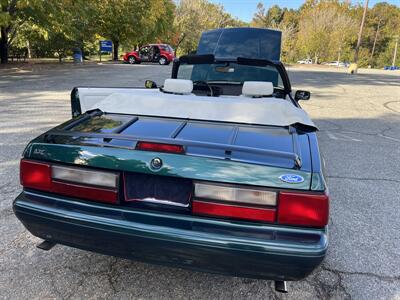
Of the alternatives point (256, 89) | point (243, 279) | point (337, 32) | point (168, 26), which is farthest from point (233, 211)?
point (337, 32)

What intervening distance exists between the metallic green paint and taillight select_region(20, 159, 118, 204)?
6cm

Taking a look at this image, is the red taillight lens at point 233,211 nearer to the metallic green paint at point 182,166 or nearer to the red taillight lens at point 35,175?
the metallic green paint at point 182,166

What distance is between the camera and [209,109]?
2.62m

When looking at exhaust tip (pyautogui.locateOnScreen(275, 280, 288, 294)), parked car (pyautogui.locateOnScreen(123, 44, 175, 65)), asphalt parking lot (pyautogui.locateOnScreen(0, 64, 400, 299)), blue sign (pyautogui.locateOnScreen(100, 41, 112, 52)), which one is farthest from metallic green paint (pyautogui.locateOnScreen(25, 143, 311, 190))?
blue sign (pyautogui.locateOnScreen(100, 41, 112, 52))

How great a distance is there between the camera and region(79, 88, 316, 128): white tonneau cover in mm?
2516

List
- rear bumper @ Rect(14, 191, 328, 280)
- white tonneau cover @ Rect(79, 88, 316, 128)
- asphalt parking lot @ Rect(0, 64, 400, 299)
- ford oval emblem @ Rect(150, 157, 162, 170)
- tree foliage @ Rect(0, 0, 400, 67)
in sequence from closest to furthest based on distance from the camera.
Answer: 1. rear bumper @ Rect(14, 191, 328, 280)
2. ford oval emblem @ Rect(150, 157, 162, 170)
3. asphalt parking lot @ Rect(0, 64, 400, 299)
4. white tonneau cover @ Rect(79, 88, 316, 128)
5. tree foliage @ Rect(0, 0, 400, 67)

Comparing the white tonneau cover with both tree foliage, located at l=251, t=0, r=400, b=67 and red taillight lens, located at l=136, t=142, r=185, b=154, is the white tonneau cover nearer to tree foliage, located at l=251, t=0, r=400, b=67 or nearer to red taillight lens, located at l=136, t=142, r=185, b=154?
red taillight lens, located at l=136, t=142, r=185, b=154

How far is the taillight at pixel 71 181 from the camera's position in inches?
76.7

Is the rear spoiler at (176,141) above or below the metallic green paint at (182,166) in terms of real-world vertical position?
above

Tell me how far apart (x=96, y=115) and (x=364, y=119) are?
8016mm

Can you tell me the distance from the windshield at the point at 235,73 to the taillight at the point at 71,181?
2.59 metres

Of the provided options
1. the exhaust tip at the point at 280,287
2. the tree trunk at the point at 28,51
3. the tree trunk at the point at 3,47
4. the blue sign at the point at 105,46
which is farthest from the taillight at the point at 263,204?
the blue sign at the point at 105,46

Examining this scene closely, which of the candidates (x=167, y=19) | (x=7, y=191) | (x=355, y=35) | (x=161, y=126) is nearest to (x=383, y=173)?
(x=161, y=126)

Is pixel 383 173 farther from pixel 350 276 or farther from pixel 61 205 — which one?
A: pixel 61 205
